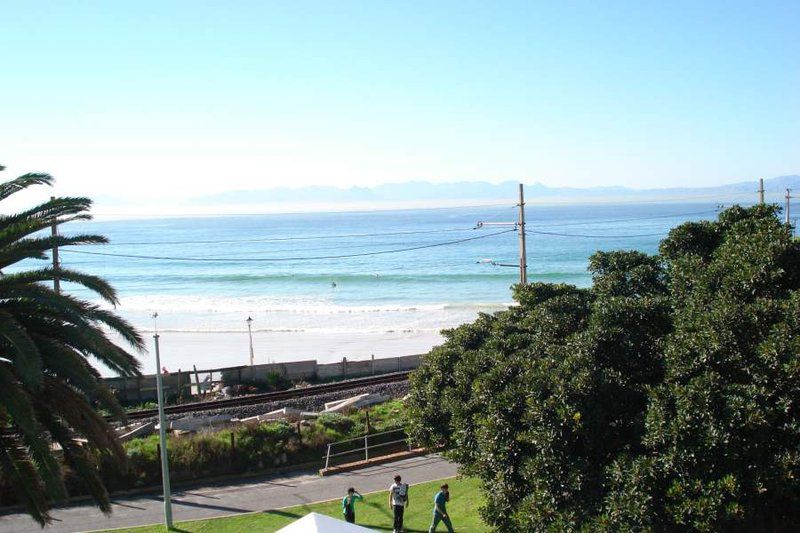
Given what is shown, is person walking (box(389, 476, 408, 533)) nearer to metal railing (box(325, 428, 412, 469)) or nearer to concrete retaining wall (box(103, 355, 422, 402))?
metal railing (box(325, 428, 412, 469))

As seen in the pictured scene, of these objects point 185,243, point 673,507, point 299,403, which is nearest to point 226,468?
point 299,403

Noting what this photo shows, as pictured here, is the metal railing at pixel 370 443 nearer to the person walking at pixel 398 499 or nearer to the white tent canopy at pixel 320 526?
the person walking at pixel 398 499

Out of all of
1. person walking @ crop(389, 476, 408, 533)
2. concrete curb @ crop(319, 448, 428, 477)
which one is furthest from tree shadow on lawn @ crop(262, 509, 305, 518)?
person walking @ crop(389, 476, 408, 533)

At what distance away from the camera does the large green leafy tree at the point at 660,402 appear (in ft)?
26.3

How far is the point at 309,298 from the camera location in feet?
218

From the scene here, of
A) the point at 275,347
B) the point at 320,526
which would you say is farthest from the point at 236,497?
the point at 275,347

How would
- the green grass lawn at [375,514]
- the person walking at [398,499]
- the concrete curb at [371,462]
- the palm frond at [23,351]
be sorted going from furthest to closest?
the concrete curb at [371,462] < the green grass lawn at [375,514] < the person walking at [398,499] < the palm frond at [23,351]

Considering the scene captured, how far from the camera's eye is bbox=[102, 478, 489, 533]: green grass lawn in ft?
47.7

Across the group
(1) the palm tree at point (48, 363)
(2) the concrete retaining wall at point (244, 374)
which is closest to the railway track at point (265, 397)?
(2) the concrete retaining wall at point (244, 374)

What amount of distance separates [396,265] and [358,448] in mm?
68459

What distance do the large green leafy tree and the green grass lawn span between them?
131 inches

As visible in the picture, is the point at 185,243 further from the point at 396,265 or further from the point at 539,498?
the point at 539,498

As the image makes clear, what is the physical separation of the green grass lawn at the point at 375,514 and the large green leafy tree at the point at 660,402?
3339 mm

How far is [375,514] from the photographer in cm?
1534
